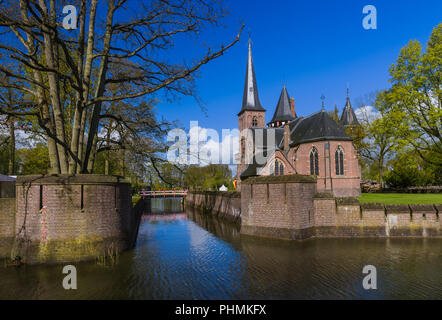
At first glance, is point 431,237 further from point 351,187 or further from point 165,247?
point 351,187

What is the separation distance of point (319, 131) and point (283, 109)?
20.8m

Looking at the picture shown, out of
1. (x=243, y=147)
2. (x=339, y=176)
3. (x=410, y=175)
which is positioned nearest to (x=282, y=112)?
(x=243, y=147)

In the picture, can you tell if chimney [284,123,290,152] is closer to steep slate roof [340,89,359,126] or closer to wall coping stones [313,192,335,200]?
steep slate roof [340,89,359,126]

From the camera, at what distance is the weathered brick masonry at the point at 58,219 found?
899 cm

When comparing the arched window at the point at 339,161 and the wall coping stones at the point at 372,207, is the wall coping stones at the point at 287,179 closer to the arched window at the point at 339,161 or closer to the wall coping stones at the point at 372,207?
the wall coping stones at the point at 372,207

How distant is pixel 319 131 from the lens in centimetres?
3066

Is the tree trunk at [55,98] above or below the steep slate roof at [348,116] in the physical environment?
below

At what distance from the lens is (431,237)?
12781mm

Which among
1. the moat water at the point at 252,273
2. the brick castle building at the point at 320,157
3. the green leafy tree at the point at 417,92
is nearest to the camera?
the moat water at the point at 252,273

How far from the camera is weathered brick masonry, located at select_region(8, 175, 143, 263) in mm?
8992

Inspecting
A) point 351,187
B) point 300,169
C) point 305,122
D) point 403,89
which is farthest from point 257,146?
point 403,89

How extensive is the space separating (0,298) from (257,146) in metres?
40.1

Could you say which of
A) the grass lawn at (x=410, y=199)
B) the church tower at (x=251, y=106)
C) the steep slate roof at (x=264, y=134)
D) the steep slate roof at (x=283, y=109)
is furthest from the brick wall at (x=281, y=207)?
the steep slate roof at (x=283, y=109)

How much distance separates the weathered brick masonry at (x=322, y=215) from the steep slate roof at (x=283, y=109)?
37.3 meters
